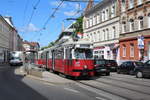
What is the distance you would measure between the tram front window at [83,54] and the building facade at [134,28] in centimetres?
1247

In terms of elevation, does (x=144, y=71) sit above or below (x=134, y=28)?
below

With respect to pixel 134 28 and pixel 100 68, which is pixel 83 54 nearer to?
pixel 100 68

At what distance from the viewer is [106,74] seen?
25250mm

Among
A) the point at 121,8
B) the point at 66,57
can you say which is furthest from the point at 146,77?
the point at 121,8

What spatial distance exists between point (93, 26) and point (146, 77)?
30695mm

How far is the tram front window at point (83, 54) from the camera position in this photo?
64.2 feet

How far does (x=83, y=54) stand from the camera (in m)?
19.8

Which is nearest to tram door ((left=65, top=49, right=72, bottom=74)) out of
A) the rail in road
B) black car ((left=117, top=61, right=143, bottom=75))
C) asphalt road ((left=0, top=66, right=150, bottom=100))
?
the rail in road

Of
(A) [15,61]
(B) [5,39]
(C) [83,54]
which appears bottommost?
(A) [15,61]

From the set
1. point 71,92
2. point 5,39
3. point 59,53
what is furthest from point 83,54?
point 5,39

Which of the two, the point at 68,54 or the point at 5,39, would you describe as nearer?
the point at 68,54

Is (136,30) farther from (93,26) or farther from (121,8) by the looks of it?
(93,26)

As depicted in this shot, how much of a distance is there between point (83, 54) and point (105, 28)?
1064 inches

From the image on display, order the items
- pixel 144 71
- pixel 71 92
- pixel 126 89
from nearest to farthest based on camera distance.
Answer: pixel 71 92 → pixel 126 89 → pixel 144 71
